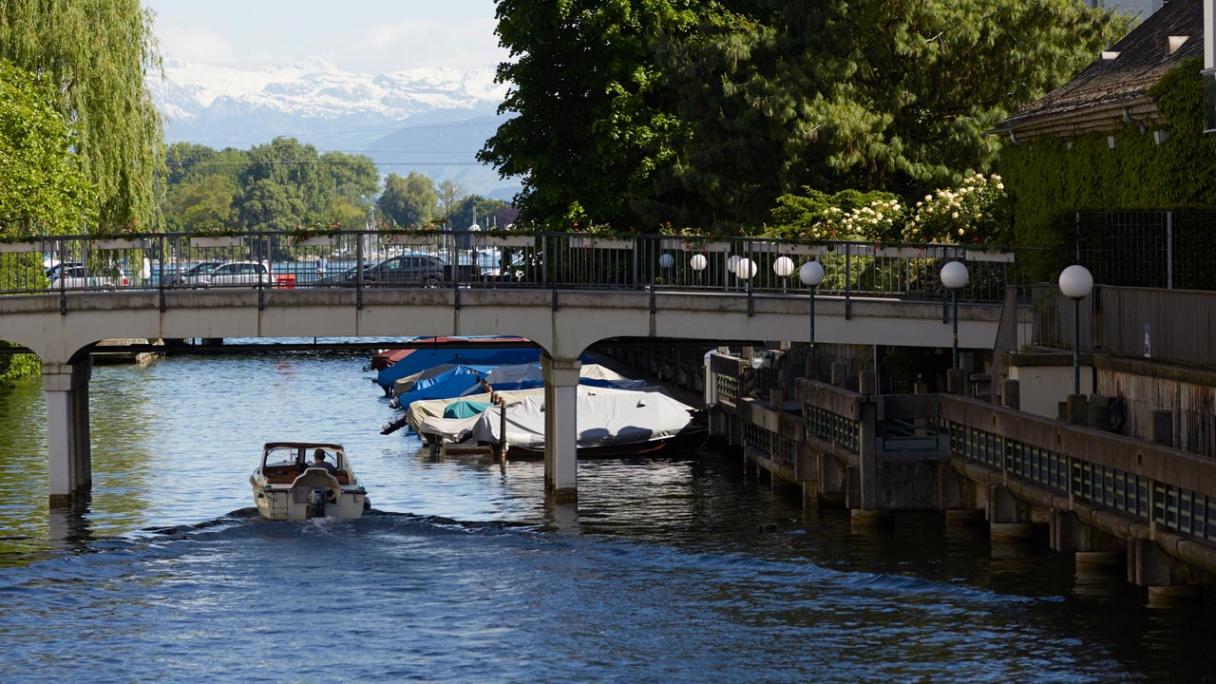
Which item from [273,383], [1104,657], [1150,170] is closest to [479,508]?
[1150,170]

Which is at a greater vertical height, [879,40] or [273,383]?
[879,40]

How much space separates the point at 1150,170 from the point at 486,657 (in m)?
21.1

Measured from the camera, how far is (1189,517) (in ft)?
92.7

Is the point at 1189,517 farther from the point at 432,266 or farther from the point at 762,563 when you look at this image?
the point at 432,266

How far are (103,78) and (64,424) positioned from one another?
32223 millimetres

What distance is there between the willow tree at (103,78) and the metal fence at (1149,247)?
3781 centimetres

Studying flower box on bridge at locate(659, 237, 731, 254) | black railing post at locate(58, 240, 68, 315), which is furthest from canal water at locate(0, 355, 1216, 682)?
flower box on bridge at locate(659, 237, 731, 254)

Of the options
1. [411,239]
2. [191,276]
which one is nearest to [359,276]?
[411,239]

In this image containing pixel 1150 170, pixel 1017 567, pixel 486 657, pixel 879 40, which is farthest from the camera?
pixel 879 40

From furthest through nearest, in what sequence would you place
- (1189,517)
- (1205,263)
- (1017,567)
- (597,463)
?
(597,463), (1205,263), (1017,567), (1189,517)

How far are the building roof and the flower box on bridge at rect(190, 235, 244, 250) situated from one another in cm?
1997

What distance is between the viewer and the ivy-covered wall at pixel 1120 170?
4203 cm

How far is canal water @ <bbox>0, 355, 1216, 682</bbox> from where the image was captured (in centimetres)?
2981

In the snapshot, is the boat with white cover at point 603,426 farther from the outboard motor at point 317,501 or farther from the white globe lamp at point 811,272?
the outboard motor at point 317,501
